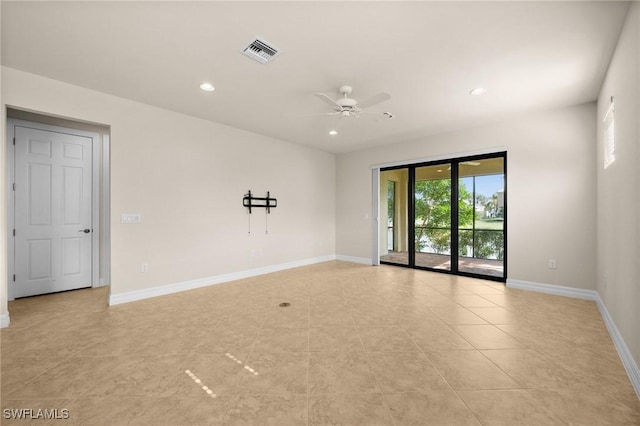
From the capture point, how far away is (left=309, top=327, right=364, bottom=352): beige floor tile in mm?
2371

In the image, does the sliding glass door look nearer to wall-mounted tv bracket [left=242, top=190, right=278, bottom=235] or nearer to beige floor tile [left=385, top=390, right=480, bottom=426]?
wall-mounted tv bracket [left=242, top=190, right=278, bottom=235]

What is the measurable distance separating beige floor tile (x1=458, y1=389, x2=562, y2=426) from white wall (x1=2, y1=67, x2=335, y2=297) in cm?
407

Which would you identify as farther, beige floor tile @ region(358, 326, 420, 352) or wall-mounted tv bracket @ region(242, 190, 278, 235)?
wall-mounted tv bracket @ region(242, 190, 278, 235)

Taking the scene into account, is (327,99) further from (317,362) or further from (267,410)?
(267,410)

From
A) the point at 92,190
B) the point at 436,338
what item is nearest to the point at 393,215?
the point at 436,338

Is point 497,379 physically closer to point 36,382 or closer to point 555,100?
point 36,382

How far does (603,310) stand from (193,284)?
5.57 metres

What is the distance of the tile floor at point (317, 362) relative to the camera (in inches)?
63.8

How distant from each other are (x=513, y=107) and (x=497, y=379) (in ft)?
12.4

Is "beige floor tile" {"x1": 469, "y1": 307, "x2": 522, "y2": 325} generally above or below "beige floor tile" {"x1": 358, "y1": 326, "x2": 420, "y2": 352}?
above

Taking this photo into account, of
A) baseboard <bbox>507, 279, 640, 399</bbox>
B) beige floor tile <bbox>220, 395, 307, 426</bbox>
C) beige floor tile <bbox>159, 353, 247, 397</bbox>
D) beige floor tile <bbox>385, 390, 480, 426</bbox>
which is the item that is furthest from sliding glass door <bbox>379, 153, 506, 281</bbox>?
beige floor tile <bbox>159, 353, 247, 397</bbox>

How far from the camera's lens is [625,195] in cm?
219

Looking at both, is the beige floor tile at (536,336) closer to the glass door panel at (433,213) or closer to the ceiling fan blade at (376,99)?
the glass door panel at (433,213)

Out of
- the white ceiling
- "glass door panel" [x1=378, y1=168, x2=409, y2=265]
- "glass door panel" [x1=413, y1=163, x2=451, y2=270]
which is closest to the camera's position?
the white ceiling
